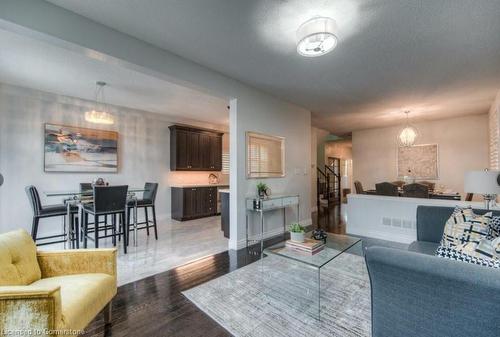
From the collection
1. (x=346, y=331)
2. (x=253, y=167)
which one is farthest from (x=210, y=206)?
(x=346, y=331)

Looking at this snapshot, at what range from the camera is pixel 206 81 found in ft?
11.1

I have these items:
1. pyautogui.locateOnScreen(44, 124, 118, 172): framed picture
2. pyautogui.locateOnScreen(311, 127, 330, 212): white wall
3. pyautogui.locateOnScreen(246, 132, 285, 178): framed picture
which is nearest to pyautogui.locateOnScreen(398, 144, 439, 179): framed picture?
pyautogui.locateOnScreen(311, 127, 330, 212): white wall

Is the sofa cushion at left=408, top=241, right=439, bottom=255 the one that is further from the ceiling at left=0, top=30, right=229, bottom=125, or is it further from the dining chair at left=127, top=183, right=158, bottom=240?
the ceiling at left=0, top=30, right=229, bottom=125

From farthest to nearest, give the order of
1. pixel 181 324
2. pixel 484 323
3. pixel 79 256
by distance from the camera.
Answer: pixel 181 324
pixel 79 256
pixel 484 323

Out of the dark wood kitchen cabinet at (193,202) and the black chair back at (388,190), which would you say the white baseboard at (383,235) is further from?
the dark wood kitchen cabinet at (193,202)

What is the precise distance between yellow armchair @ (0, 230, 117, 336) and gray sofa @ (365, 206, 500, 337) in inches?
65.6

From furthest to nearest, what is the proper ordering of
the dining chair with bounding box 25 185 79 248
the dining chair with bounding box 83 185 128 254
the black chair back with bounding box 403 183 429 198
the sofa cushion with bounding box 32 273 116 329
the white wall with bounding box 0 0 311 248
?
1. the black chair back with bounding box 403 183 429 198
2. the dining chair with bounding box 25 185 79 248
3. the dining chair with bounding box 83 185 128 254
4. the white wall with bounding box 0 0 311 248
5. the sofa cushion with bounding box 32 273 116 329

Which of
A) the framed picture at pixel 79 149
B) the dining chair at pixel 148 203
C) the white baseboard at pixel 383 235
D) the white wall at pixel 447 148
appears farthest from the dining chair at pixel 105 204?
the white wall at pixel 447 148

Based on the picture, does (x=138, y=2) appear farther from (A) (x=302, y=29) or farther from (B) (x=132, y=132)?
(B) (x=132, y=132)

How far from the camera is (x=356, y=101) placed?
496cm

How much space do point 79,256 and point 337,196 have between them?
987cm

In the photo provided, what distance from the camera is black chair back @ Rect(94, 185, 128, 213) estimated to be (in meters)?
3.31

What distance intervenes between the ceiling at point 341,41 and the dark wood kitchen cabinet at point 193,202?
327cm

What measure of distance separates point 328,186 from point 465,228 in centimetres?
756
